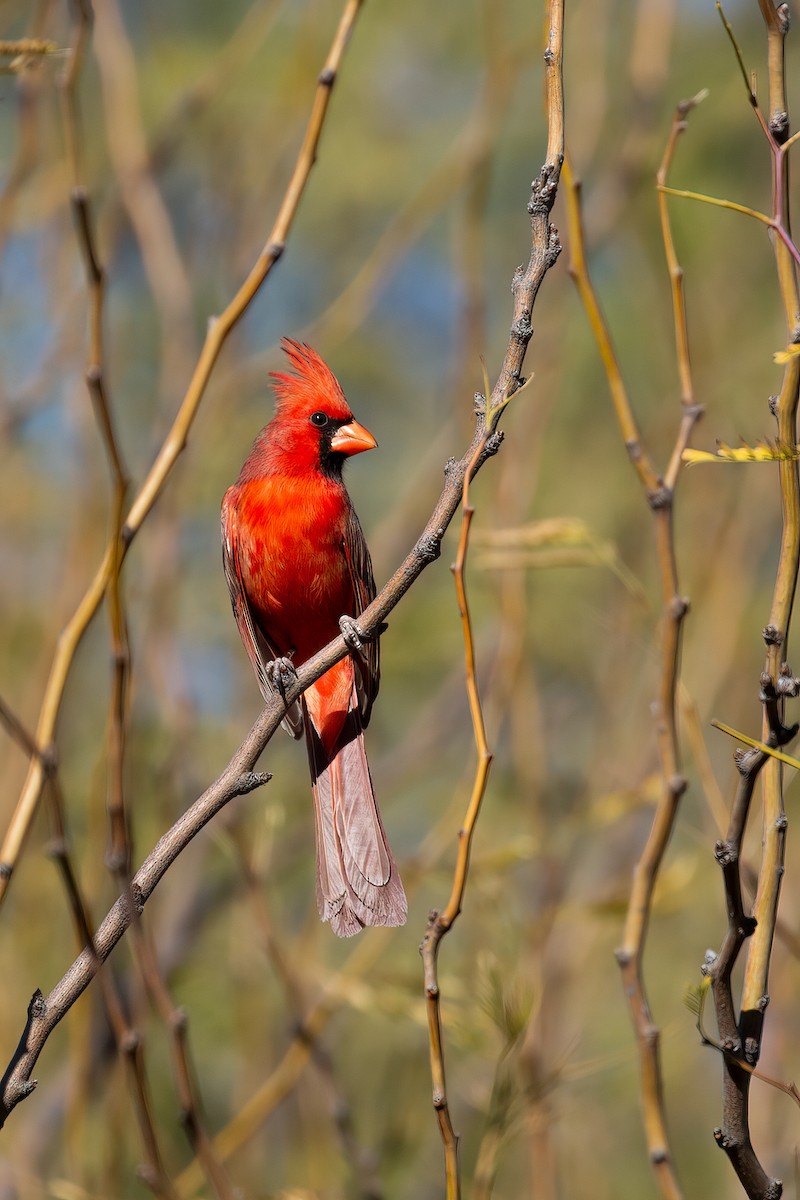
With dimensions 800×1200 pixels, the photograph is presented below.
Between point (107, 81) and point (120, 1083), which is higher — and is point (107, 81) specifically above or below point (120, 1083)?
above

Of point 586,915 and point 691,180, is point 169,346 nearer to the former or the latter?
point 586,915

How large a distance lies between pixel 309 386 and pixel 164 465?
177 centimetres

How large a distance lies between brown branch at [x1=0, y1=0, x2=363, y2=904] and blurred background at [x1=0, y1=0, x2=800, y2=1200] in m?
0.34

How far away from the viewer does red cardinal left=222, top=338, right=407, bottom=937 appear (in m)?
3.07

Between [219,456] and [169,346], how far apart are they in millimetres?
2096

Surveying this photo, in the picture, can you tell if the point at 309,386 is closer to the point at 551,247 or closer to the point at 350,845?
the point at 350,845

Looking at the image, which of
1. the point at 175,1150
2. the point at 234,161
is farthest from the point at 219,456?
the point at 175,1150

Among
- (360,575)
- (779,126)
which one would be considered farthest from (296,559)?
(779,126)

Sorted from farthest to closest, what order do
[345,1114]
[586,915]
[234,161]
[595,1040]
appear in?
[595,1040] < [234,161] < [586,915] < [345,1114]

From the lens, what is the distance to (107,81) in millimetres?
3562

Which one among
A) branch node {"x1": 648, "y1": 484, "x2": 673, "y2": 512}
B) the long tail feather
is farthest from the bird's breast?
branch node {"x1": 648, "y1": 484, "x2": 673, "y2": 512}

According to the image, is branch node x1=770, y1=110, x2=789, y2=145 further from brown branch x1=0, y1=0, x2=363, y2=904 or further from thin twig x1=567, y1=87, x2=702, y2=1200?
brown branch x1=0, y1=0, x2=363, y2=904

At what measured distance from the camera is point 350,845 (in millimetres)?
2775

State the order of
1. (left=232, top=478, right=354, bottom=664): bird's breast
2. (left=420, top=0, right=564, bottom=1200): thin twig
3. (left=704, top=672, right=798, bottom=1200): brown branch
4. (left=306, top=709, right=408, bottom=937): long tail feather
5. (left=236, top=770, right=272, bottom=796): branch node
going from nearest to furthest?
(left=704, top=672, right=798, bottom=1200): brown branch
(left=420, top=0, right=564, bottom=1200): thin twig
(left=236, top=770, right=272, bottom=796): branch node
(left=306, top=709, right=408, bottom=937): long tail feather
(left=232, top=478, right=354, bottom=664): bird's breast
